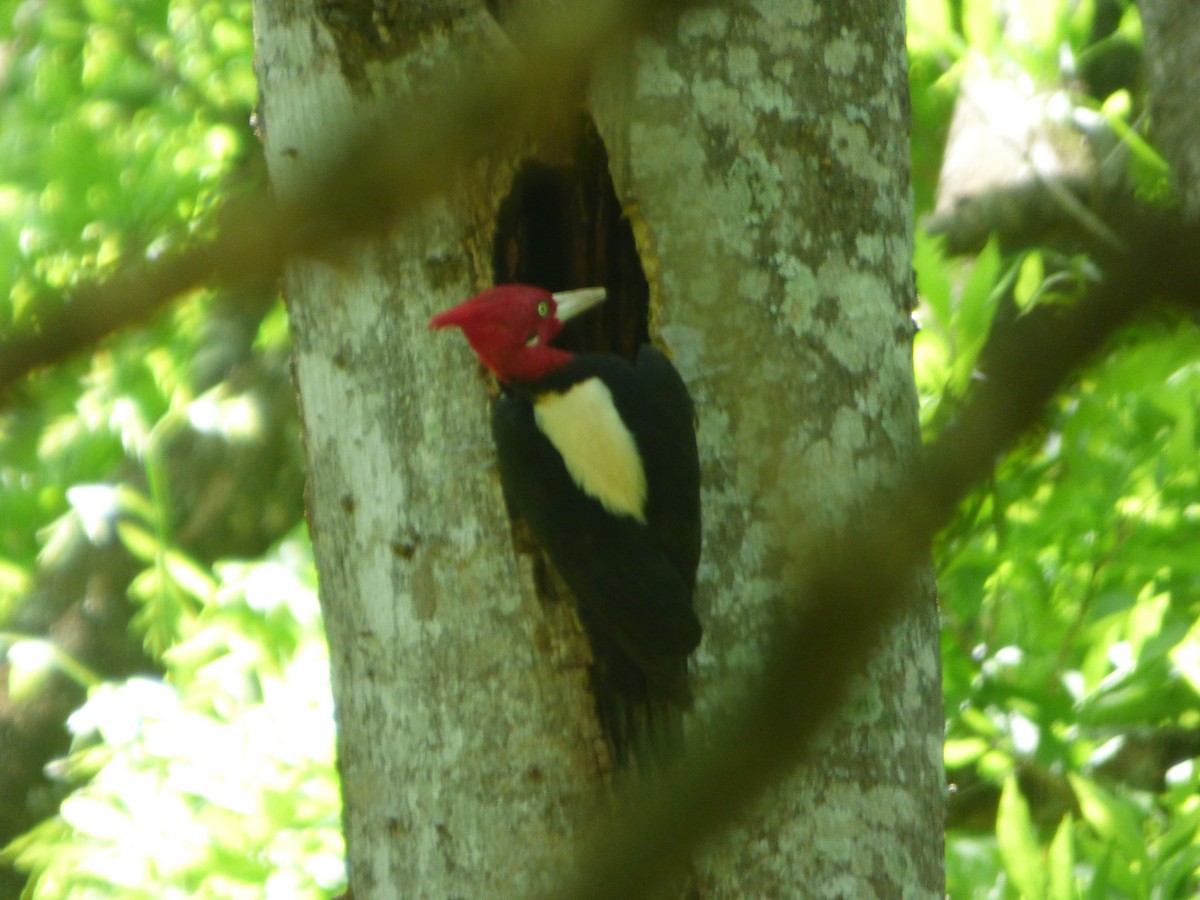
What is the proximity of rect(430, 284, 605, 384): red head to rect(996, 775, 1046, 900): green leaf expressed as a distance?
1081 millimetres

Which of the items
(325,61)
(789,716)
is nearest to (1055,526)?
(325,61)

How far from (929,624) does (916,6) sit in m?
1.51

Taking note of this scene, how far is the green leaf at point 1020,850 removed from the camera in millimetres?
2307

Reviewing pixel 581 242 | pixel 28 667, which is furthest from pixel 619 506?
pixel 28 667

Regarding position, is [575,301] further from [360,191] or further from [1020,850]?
[360,191]

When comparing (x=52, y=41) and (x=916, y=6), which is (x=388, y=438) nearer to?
(x=916, y=6)

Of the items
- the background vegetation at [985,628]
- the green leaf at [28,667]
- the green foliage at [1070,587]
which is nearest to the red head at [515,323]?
the background vegetation at [985,628]

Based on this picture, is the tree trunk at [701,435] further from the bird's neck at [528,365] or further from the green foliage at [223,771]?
the green foliage at [223,771]

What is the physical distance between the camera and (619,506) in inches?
74.9

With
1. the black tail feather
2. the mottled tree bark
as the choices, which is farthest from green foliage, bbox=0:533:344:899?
the mottled tree bark

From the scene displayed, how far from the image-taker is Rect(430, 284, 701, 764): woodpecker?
179cm

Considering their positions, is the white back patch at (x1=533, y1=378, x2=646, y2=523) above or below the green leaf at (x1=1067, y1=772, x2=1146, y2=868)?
above

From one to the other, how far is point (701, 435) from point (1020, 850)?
0.96 metres

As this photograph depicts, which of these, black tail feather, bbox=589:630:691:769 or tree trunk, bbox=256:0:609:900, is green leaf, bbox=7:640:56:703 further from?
black tail feather, bbox=589:630:691:769
